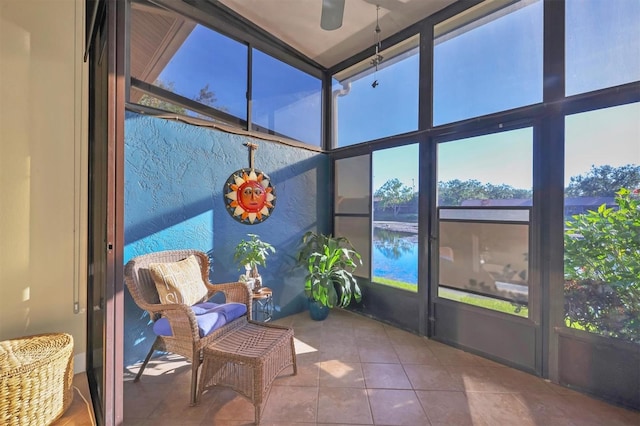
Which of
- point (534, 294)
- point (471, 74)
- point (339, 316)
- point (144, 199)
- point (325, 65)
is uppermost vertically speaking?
point (325, 65)

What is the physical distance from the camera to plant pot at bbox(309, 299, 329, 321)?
329 centimetres

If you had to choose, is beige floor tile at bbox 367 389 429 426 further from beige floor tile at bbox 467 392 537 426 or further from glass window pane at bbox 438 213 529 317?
glass window pane at bbox 438 213 529 317

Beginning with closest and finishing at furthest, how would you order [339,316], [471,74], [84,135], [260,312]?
1. [84,135]
2. [471,74]
3. [260,312]
4. [339,316]

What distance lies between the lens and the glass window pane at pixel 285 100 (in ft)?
10.5

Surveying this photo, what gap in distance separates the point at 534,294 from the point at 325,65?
3547 mm

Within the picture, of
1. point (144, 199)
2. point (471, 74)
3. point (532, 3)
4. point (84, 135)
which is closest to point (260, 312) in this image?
point (144, 199)

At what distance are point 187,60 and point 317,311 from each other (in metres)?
3.00

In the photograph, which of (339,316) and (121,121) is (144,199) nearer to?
(121,121)

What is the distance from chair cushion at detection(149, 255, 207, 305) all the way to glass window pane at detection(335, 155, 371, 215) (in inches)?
81.1

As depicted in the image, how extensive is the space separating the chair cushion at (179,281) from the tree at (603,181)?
2980 millimetres

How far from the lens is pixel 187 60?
2650 millimetres

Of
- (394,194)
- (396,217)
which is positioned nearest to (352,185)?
(394,194)

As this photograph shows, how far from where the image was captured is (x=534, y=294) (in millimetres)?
2227

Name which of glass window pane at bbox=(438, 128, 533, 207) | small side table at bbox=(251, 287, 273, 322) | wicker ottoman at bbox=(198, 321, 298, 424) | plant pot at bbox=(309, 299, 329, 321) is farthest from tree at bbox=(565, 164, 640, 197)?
small side table at bbox=(251, 287, 273, 322)
